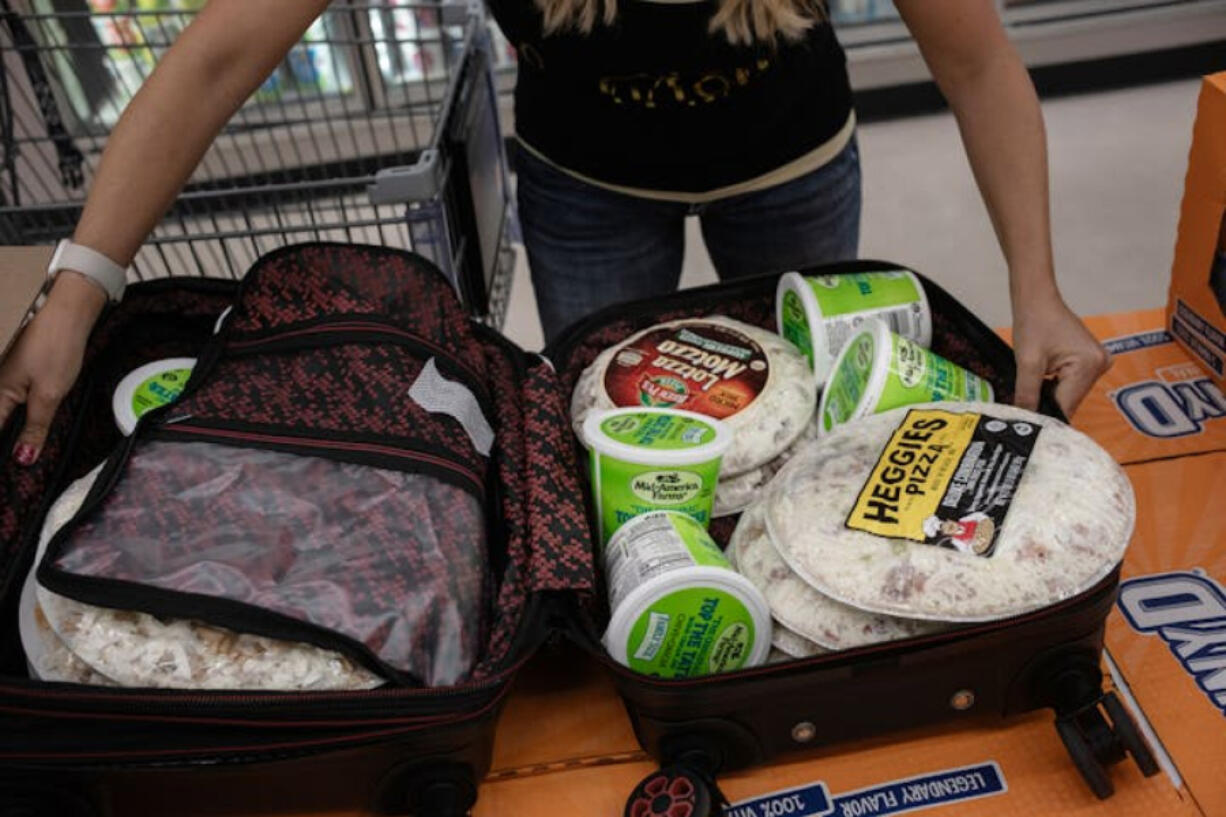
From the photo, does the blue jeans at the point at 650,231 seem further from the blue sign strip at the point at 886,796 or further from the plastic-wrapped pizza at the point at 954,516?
the blue sign strip at the point at 886,796

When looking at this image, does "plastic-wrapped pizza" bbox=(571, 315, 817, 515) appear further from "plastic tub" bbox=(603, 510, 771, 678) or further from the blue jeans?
the blue jeans

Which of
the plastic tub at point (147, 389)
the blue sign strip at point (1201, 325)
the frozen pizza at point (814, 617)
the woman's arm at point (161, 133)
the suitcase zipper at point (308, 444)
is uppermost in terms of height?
the woman's arm at point (161, 133)

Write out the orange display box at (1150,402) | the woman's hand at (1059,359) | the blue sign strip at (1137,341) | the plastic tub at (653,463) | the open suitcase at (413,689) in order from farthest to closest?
the blue sign strip at (1137,341)
the orange display box at (1150,402)
the woman's hand at (1059,359)
the plastic tub at (653,463)
the open suitcase at (413,689)

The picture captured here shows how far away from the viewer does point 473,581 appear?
74 cm

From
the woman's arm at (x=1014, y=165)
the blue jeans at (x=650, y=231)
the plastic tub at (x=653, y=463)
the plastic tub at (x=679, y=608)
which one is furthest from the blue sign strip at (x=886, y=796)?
the blue jeans at (x=650, y=231)

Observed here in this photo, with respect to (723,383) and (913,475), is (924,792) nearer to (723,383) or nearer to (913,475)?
(913,475)

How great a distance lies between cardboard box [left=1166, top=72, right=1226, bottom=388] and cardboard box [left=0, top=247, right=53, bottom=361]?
1101mm

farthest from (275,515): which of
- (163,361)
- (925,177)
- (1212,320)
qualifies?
(925,177)

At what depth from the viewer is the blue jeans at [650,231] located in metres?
1.23

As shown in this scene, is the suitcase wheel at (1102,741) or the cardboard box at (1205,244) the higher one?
the cardboard box at (1205,244)

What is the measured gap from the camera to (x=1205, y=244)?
1063 millimetres

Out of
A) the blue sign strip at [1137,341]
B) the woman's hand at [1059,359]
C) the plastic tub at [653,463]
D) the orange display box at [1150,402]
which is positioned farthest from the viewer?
the blue sign strip at [1137,341]

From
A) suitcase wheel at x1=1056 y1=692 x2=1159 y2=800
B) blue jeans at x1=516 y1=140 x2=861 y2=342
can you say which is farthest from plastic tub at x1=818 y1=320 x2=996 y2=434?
blue jeans at x1=516 y1=140 x2=861 y2=342

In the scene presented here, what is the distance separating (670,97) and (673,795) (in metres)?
0.72
